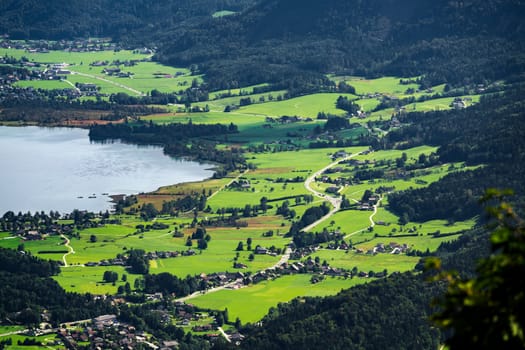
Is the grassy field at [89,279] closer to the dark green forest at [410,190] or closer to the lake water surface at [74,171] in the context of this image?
the dark green forest at [410,190]

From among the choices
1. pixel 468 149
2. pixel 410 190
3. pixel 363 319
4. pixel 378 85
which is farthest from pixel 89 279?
pixel 378 85

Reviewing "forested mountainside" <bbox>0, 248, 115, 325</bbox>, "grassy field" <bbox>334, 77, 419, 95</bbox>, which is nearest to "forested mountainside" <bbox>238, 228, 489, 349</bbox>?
"forested mountainside" <bbox>0, 248, 115, 325</bbox>

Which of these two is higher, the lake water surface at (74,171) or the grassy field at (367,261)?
the lake water surface at (74,171)

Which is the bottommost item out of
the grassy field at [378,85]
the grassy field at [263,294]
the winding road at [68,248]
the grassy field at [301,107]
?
the grassy field at [263,294]

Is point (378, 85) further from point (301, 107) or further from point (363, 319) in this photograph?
point (363, 319)

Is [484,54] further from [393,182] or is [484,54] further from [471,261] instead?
[471,261]

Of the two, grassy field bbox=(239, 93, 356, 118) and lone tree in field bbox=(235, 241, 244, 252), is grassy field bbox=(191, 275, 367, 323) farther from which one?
grassy field bbox=(239, 93, 356, 118)

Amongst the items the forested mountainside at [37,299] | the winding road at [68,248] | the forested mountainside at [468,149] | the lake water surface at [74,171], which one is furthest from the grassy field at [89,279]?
the forested mountainside at [468,149]
